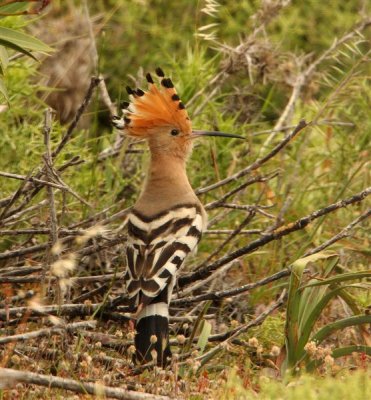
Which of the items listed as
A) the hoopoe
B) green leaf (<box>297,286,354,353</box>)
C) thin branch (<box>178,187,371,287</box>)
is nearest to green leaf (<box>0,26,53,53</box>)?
the hoopoe

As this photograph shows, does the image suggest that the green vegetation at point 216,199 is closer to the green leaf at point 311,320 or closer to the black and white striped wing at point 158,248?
the green leaf at point 311,320

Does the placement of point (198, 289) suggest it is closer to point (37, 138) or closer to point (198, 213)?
point (198, 213)

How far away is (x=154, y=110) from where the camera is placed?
4660 millimetres

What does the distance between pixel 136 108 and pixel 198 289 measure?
0.81 metres

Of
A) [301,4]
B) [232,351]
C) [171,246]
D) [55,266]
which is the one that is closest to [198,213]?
[171,246]

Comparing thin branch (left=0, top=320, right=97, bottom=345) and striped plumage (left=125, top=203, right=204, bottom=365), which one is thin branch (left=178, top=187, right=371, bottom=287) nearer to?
striped plumage (left=125, top=203, right=204, bottom=365)

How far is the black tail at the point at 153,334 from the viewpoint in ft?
12.2

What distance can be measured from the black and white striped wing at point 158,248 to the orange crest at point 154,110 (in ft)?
1.59

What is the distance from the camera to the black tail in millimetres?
3715

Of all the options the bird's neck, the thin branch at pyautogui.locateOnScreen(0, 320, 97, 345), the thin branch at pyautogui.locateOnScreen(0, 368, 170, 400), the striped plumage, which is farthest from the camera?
the bird's neck

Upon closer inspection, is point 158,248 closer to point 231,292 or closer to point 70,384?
point 231,292

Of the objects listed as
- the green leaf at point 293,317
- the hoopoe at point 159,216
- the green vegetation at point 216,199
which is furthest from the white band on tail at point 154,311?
the green leaf at point 293,317

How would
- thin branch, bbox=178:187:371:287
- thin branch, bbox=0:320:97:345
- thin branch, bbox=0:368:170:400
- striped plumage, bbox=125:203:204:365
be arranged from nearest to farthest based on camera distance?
thin branch, bbox=0:368:170:400 → thin branch, bbox=0:320:97:345 → thin branch, bbox=178:187:371:287 → striped plumage, bbox=125:203:204:365

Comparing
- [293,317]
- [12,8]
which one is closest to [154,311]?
[293,317]
